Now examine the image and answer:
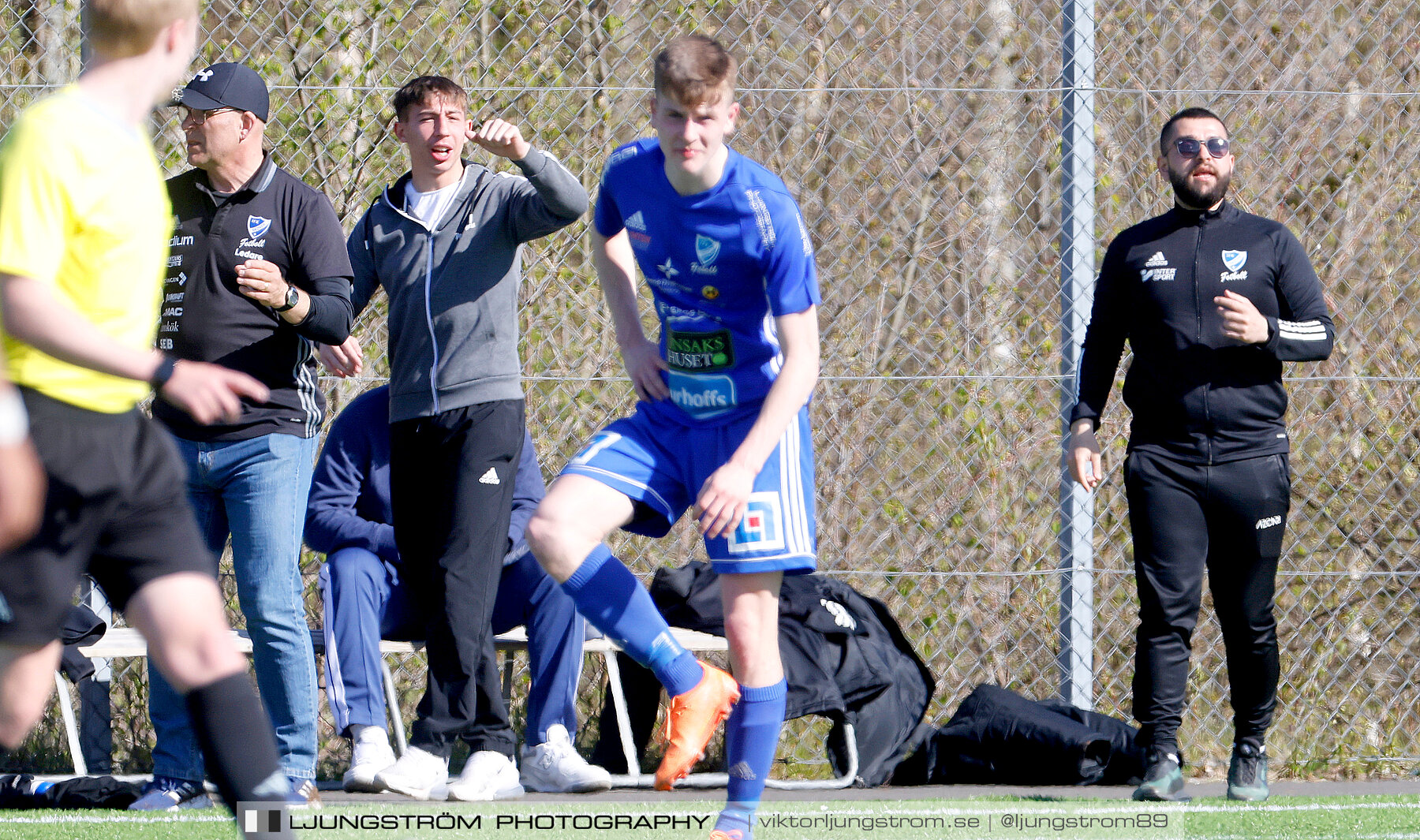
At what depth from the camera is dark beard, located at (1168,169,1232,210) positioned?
4.65m

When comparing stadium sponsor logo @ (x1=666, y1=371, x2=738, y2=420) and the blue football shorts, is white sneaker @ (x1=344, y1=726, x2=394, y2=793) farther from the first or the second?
stadium sponsor logo @ (x1=666, y1=371, x2=738, y2=420)

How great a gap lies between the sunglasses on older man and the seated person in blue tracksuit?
93.4 inches

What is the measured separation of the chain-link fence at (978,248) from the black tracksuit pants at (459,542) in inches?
45.3

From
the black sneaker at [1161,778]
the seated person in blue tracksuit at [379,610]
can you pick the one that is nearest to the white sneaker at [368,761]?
the seated person in blue tracksuit at [379,610]

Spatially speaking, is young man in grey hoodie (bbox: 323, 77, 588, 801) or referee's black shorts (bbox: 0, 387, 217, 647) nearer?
referee's black shorts (bbox: 0, 387, 217, 647)

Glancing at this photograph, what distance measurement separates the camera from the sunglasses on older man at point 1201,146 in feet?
15.1

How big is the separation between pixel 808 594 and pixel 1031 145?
6.87 ft

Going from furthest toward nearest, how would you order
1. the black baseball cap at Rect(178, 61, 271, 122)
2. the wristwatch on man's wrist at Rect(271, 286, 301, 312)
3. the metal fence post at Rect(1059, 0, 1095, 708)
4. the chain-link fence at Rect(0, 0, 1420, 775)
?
1. the chain-link fence at Rect(0, 0, 1420, 775)
2. the metal fence post at Rect(1059, 0, 1095, 708)
3. the black baseball cap at Rect(178, 61, 271, 122)
4. the wristwatch on man's wrist at Rect(271, 286, 301, 312)

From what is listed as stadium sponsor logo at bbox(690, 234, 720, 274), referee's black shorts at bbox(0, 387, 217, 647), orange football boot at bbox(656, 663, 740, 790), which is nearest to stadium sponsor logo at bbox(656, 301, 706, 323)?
stadium sponsor logo at bbox(690, 234, 720, 274)

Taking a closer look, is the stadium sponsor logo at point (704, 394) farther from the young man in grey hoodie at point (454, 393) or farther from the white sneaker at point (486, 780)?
the white sneaker at point (486, 780)

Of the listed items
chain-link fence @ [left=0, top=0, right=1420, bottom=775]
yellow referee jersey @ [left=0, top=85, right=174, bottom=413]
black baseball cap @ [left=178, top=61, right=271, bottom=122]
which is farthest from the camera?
chain-link fence @ [left=0, top=0, right=1420, bottom=775]

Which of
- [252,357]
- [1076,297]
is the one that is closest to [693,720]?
[252,357]

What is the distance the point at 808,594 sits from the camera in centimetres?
541

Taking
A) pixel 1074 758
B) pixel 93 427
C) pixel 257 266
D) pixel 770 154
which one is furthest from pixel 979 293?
pixel 93 427
